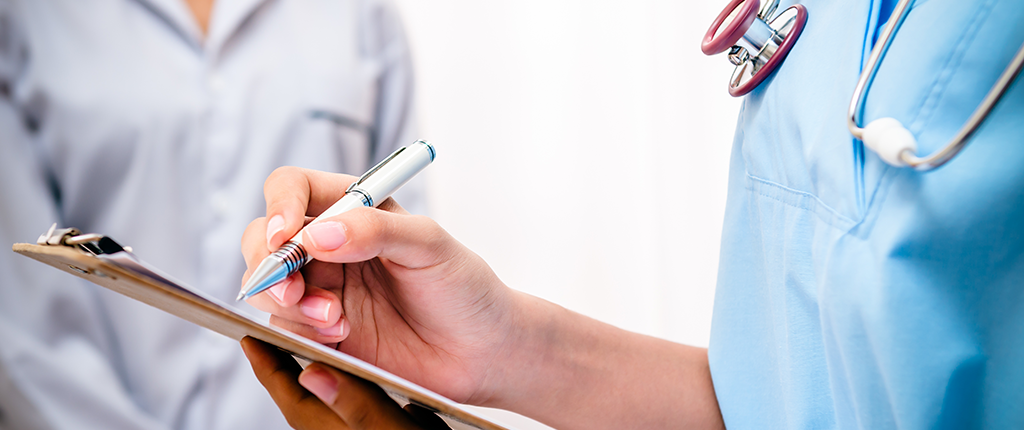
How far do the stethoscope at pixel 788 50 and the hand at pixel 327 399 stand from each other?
0.31m

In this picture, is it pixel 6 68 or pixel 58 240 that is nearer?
pixel 58 240

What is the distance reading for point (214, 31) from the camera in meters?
0.78

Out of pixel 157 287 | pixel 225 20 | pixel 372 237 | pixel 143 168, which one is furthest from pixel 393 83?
pixel 157 287

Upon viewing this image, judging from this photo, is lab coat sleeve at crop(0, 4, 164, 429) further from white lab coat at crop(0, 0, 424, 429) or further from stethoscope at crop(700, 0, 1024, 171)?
stethoscope at crop(700, 0, 1024, 171)

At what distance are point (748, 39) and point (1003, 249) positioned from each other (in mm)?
196

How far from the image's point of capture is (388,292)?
498 millimetres

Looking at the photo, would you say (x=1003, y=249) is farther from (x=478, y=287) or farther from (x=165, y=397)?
(x=165, y=397)

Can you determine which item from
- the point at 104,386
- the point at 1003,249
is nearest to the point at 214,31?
the point at 104,386

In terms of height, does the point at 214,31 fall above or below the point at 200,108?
above

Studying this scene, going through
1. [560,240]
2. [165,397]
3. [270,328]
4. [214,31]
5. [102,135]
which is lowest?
[165,397]

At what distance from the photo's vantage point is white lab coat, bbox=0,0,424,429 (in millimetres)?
696

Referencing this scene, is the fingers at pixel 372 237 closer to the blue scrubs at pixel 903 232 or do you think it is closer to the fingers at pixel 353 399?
the fingers at pixel 353 399

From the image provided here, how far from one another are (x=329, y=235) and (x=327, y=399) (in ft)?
0.33

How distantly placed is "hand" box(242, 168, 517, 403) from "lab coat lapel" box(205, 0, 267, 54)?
1.51 feet
